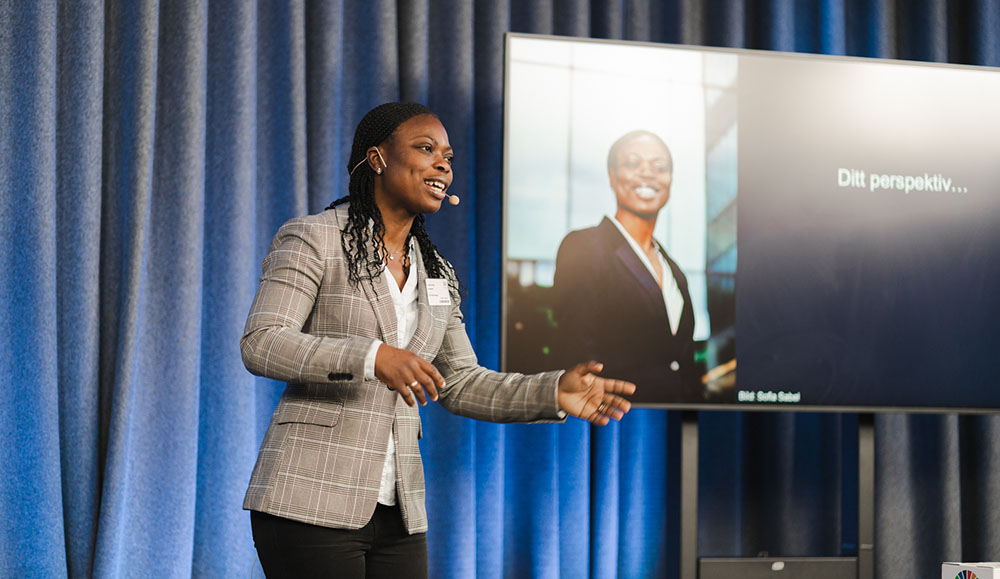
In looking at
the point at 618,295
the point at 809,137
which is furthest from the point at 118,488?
the point at 809,137

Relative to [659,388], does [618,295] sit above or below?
above

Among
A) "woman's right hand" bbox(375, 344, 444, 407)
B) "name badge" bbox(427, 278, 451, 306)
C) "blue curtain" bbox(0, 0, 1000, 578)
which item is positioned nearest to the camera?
"woman's right hand" bbox(375, 344, 444, 407)

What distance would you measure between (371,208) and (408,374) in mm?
512

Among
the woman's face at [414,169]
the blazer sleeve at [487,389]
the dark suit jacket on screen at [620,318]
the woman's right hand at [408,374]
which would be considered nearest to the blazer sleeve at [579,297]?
the dark suit jacket on screen at [620,318]

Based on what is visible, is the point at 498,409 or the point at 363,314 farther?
the point at 498,409

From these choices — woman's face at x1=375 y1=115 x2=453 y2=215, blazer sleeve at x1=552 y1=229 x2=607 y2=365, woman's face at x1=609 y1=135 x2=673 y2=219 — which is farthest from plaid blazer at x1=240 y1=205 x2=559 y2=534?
woman's face at x1=609 y1=135 x2=673 y2=219

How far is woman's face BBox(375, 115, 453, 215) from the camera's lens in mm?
1824

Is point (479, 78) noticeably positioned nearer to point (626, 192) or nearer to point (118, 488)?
point (626, 192)

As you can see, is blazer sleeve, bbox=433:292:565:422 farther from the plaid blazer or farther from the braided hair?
the braided hair

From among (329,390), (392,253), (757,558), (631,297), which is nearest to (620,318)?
(631,297)

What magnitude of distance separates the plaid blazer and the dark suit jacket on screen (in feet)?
3.02

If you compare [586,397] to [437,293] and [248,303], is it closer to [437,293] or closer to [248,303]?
[437,293]

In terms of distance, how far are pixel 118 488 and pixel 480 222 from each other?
52.2 inches

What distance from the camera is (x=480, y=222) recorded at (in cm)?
304
